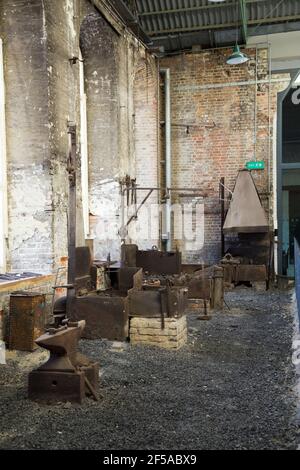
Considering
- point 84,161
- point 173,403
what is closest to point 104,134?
point 84,161

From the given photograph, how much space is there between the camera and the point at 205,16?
11.0 meters

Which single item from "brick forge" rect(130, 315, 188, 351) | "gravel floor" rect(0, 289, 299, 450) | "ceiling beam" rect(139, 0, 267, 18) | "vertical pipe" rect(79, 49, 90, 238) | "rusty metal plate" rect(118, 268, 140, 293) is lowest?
"gravel floor" rect(0, 289, 299, 450)

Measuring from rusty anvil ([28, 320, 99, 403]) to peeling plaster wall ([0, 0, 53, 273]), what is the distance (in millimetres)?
3004

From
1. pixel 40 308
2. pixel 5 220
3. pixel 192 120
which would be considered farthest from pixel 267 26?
pixel 40 308

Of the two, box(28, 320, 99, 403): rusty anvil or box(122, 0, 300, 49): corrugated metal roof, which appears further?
box(122, 0, 300, 49): corrugated metal roof

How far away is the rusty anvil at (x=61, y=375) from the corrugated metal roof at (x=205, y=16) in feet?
28.7

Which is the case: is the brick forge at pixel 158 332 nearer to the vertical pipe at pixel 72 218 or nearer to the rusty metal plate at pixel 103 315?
the rusty metal plate at pixel 103 315

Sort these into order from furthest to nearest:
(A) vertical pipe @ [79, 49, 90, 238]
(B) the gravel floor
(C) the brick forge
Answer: (A) vertical pipe @ [79, 49, 90, 238] < (C) the brick forge < (B) the gravel floor

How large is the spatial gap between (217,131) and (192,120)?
758 millimetres

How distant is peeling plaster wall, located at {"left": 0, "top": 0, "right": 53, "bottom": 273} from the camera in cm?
683

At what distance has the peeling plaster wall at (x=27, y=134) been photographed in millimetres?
6828

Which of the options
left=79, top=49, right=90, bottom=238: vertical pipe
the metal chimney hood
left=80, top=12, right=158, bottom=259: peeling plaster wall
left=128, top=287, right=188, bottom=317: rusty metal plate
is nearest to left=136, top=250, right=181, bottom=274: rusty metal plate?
left=80, top=12, right=158, bottom=259: peeling plaster wall

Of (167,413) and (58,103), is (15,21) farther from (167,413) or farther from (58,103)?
(167,413)

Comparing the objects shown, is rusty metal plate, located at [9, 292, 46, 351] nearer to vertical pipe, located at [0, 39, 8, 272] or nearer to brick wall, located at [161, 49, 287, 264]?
vertical pipe, located at [0, 39, 8, 272]
